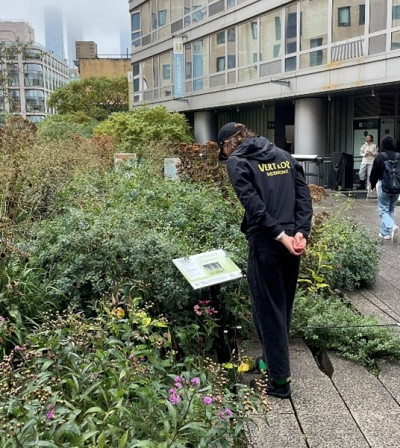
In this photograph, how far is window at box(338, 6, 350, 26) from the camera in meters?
17.2

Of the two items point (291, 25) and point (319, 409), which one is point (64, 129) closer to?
point (291, 25)

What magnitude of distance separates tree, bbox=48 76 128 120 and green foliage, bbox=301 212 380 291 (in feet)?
138

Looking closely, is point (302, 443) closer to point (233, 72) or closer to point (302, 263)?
point (302, 263)

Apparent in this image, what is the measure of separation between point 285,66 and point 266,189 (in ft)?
60.0

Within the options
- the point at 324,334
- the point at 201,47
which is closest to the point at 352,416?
the point at 324,334

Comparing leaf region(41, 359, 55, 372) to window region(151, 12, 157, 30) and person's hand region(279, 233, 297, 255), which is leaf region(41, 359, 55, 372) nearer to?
person's hand region(279, 233, 297, 255)

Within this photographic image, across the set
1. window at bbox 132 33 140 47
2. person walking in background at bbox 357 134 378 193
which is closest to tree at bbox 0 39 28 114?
person walking in background at bbox 357 134 378 193

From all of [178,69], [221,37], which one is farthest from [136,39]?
[221,37]

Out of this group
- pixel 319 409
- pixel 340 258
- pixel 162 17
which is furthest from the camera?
pixel 162 17

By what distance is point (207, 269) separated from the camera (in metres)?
3.58

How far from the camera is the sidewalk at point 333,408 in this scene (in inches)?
115

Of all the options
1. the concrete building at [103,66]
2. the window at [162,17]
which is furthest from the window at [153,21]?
the concrete building at [103,66]

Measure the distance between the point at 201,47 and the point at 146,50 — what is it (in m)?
6.86

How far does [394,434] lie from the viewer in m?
2.96
